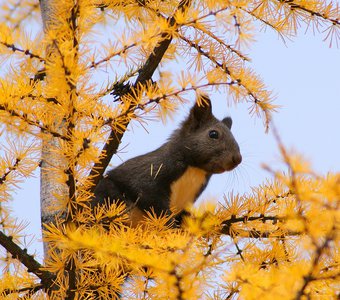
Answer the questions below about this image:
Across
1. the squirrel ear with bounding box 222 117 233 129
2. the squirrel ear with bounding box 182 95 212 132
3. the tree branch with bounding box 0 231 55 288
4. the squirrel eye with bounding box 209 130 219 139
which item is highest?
the squirrel ear with bounding box 222 117 233 129

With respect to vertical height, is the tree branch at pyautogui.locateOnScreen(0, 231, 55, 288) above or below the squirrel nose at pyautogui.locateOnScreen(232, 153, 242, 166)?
below

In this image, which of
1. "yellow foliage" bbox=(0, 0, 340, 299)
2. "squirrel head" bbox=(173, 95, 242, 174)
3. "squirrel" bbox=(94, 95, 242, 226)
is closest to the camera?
"yellow foliage" bbox=(0, 0, 340, 299)

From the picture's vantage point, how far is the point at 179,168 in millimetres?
3576

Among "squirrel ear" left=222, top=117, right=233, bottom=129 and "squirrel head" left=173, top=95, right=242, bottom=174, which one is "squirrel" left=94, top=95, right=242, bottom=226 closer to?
"squirrel head" left=173, top=95, right=242, bottom=174

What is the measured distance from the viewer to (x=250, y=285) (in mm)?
1528

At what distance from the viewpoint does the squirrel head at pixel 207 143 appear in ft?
11.7

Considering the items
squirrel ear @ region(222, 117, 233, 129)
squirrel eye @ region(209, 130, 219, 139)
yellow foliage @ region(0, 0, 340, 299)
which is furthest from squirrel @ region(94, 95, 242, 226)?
yellow foliage @ region(0, 0, 340, 299)

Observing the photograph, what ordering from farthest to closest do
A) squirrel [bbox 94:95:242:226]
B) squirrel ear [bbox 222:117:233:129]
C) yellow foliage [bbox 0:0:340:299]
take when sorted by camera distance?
squirrel ear [bbox 222:117:233:129]
squirrel [bbox 94:95:242:226]
yellow foliage [bbox 0:0:340:299]

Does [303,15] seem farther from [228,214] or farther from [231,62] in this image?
[228,214]

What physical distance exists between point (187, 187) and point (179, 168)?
4.7 inches

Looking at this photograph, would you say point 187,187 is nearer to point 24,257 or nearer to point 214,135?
point 214,135

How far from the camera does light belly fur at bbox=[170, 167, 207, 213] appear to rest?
11.6 feet

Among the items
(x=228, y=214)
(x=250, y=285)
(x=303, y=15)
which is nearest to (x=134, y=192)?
(x=228, y=214)

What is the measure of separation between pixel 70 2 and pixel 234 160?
1.81 meters
